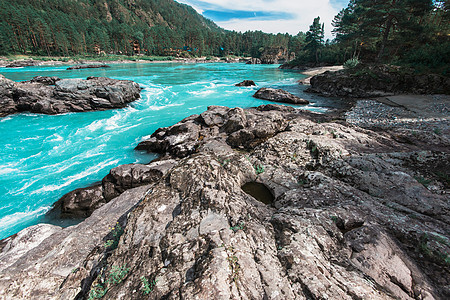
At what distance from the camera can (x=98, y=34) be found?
93.8m

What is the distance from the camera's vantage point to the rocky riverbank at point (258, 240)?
285 centimetres

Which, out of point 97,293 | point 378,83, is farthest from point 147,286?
point 378,83

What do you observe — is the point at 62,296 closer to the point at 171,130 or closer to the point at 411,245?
the point at 411,245

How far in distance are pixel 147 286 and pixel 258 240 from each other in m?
1.98

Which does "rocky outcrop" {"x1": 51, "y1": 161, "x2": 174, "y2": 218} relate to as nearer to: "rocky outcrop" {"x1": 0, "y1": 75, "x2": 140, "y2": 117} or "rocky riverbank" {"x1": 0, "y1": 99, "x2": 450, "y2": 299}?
"rocky riverbank" {"x1": 0, "y1": 99, "x2": 450, "y2": 299}

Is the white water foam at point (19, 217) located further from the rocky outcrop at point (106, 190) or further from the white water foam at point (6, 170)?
the white water foam at point (6, 170)

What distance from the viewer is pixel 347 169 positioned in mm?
6676

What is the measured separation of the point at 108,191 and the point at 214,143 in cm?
613

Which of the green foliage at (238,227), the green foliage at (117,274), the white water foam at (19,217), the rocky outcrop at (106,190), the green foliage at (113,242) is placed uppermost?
the green foliage at (238,227)

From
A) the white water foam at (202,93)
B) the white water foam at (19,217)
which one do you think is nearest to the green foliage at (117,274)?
the white water foam at (19,217)

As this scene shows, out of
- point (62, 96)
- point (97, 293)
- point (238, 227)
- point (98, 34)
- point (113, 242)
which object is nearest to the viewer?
point (97, 293)

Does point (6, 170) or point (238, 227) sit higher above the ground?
point (238, 227)

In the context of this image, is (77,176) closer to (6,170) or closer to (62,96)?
(6,170)

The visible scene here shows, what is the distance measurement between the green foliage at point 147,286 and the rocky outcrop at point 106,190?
6.87 meters
